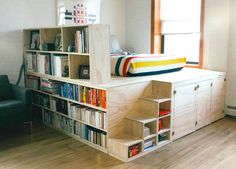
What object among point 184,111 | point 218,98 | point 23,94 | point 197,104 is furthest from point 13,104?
point 218,98

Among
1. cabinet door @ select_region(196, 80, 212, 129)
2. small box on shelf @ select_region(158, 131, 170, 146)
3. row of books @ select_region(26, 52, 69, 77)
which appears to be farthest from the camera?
cabinet door @ select_region(196, 80, 212, 129)

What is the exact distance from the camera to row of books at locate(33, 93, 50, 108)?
3752 millimetres

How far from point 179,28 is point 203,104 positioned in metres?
1.78

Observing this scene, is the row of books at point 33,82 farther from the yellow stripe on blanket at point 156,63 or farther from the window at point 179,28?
the window at point 179,28

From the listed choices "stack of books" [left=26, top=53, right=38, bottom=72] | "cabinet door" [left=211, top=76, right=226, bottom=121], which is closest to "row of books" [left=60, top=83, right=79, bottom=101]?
"stack of books" [left=26, top=53, right=38, bottom=72]

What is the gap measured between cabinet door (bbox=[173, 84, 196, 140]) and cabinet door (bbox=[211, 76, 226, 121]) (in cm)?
56

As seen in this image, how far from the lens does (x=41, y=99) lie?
3.86m

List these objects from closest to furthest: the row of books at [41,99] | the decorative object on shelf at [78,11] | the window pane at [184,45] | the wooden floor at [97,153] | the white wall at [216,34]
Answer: the wooden floor at [97,153], the row of books at [41,99], the white wall at [216,34], the decorative object on shelf at [78,11], the window pane at [184,45]

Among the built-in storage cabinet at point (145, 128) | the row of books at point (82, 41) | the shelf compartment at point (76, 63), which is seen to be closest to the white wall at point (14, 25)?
the shelf compartment at point (76, 63)

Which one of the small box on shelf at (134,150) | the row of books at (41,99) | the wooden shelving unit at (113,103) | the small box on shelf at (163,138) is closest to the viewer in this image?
the small box on shelf at (134,150)

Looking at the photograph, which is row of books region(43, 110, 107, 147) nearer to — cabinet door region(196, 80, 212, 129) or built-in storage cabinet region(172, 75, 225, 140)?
built-in storage cabinet region(172, 75, 225, 140)

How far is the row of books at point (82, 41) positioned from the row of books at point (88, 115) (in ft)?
2.32

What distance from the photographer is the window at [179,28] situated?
14.9 ft

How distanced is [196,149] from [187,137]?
37 cm
